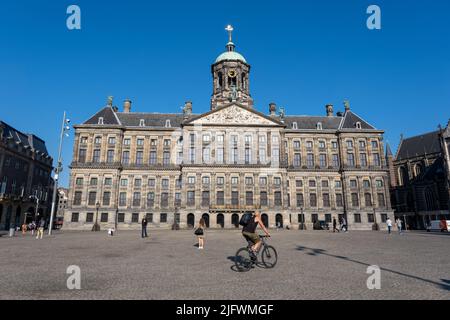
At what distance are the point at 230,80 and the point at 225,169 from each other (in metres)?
20.5

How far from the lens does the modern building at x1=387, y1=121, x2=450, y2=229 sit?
188ft

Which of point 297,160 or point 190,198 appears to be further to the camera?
point 297,160

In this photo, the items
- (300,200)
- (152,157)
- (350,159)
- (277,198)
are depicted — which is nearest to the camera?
(277,198)

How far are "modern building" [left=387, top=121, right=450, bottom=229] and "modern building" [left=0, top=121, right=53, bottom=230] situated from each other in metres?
79.3

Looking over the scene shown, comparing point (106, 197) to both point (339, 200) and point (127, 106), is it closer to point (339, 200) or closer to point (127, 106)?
point (127, 106)

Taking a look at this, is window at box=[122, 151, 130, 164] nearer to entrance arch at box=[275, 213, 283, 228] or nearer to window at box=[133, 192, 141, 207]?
window at box=[133, 192, 141, 207]

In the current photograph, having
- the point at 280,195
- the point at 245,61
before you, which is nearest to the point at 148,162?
the point at 280,195

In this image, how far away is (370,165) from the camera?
55438 mm

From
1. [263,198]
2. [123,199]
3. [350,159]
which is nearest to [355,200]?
[350,159]

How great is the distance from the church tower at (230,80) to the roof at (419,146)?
4476 cm

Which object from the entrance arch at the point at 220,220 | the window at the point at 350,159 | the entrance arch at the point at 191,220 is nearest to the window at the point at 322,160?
the window at the point at 350,159

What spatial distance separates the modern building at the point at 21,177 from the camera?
47438 millimetres

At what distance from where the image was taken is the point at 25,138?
5759cm
